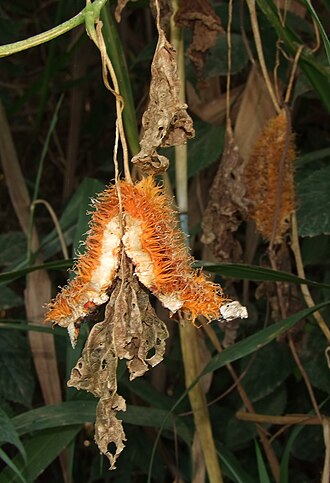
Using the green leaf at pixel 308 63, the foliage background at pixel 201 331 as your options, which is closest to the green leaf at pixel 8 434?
the foliage background at pixel 201 331

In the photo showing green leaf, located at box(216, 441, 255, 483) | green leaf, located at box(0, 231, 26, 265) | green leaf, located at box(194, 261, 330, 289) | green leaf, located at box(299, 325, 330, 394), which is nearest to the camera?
green leaf, located at box(194, 261, 330, 289)

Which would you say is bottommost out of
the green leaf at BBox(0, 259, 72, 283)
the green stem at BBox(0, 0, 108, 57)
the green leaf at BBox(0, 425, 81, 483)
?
the green leaf at BBox(0, 425, 81, 483)

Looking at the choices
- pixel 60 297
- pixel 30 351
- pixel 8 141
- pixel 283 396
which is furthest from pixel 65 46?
pixel 60 297

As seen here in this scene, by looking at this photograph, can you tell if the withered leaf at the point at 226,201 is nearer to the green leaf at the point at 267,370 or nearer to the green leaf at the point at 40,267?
the green leaf at the point at 40,267

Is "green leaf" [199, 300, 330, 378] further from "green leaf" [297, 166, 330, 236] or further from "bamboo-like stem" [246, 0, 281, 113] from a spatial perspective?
"bamboo-like stem" [246, 0, 281, 113]

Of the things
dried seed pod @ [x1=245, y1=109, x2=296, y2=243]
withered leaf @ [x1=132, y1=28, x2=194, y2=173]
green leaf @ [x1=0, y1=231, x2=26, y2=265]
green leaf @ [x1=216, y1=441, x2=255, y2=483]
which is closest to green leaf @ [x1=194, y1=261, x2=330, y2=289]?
dried seed pod @ [x1=245, y1=109, x2=296, y2=243]

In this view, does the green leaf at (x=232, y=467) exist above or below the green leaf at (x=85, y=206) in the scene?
below

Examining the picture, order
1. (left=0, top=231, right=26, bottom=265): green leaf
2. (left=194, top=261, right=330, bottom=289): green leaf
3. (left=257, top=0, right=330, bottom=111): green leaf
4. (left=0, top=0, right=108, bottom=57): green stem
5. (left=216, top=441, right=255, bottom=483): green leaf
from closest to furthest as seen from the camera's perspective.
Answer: (left=0, top=0, right=108, bottom=57): green stem < (left=194, top=261, right=330, bottom=289): green leaf < (left=257, top=0, right=330, bottom=111): green leaf < (left=216, top=441, right=255, bottom=483): green leaf < (left=0, top=231, right=26, bottom=265): green leaf
